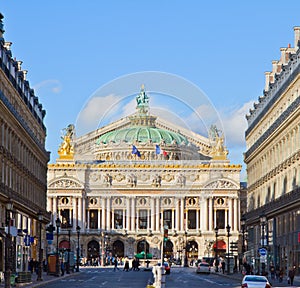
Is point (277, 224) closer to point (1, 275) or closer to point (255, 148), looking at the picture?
point (255, 148)

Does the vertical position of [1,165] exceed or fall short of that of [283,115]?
it falls short

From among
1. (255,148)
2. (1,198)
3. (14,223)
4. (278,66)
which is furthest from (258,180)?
(1,198)

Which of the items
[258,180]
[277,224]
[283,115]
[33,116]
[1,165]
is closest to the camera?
[1,165]

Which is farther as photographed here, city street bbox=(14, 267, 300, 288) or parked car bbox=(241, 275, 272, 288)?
city street bbox=(14, 267, 300, 288)

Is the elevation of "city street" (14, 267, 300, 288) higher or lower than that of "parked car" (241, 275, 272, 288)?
lower

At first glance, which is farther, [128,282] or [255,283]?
[128,282]

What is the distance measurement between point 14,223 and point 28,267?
70.8 feet

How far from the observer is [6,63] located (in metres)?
94.6

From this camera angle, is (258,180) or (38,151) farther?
(258,180)

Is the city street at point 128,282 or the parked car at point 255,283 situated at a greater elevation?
the parked car at point 255,283

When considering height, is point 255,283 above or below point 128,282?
above

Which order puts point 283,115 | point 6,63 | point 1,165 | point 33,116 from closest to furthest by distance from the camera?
point 1,165 → point 6,63 → point 283,115 → point 33,116

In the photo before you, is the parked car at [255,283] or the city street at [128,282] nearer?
the parked car at [255,283]

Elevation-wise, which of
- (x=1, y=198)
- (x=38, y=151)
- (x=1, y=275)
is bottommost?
(x=1, y=275)
